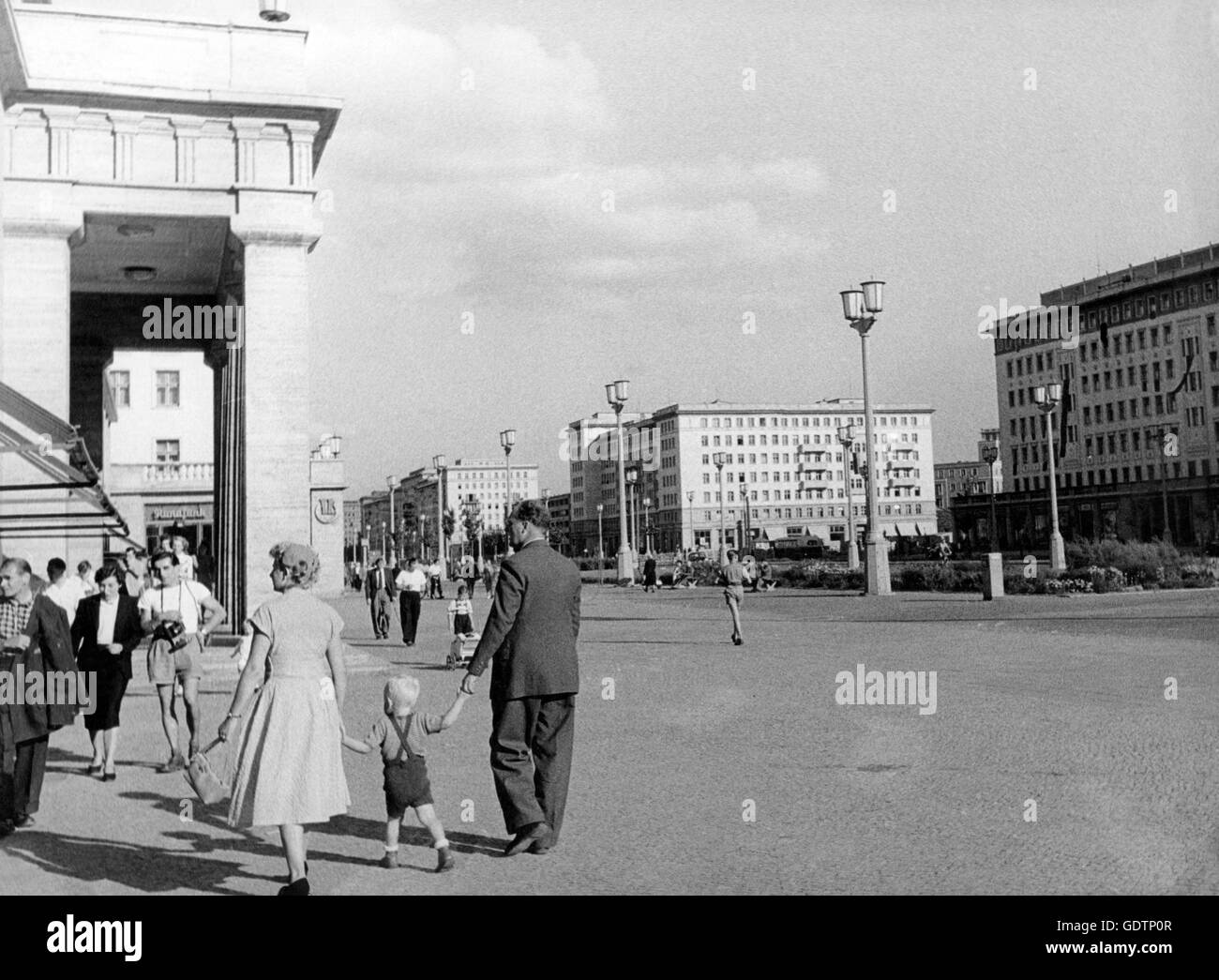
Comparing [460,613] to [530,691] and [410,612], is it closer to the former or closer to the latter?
[410,612]

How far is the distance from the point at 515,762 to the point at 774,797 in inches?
74.9

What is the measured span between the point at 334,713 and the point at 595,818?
6.31 ft

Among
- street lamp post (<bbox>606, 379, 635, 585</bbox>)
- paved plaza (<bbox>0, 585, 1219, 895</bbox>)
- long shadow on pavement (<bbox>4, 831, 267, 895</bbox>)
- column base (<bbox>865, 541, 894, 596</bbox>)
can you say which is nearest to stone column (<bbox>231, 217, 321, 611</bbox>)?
paved plaza (<bbox>0, 585, 1219, 895</bbox>)

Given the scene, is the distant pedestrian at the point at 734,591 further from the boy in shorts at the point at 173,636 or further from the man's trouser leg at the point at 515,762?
the man's trouser leg at the point at 515,762

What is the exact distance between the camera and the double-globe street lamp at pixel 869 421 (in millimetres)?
30094

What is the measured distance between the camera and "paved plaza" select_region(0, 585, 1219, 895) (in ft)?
18.9

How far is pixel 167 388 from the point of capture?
172ft

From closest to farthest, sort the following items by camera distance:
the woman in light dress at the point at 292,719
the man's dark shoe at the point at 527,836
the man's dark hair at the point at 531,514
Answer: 1. the woman in light dress at the point at 292,719
2. the man's dark shoe at the point at 527,836
3. the man's dark hair at the point at 531,514

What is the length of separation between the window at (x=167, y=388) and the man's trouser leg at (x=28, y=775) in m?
47.4

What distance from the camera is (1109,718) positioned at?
33.7 ft

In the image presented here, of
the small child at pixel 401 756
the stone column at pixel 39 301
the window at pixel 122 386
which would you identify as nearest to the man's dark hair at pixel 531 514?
the small child at pixel 401 756

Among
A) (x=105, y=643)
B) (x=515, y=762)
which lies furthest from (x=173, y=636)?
(x=515, y=762)

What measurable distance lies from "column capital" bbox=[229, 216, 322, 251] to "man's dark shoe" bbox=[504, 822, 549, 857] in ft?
49.5
